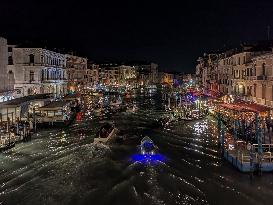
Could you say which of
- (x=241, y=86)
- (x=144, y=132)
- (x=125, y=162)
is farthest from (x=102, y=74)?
(x=125, y=162)

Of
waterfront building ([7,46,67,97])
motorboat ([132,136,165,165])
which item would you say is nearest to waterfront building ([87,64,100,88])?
waterfront building ([7,46,67,97])

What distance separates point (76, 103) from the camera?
220 feet

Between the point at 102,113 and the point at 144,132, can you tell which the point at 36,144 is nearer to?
the point at 144,132

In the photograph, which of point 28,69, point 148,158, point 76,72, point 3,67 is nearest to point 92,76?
point 76,72

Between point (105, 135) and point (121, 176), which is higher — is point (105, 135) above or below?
above

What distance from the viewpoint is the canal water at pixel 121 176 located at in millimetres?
21359

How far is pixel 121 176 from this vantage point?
25188mm

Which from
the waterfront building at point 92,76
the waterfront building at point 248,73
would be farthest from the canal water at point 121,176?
the waterfront building at point 92,76

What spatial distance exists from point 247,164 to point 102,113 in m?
40.6

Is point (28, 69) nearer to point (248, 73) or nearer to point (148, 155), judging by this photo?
point (248, 73)

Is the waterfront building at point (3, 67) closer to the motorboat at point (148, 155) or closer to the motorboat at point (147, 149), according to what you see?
the motorboat at point (147, 149)

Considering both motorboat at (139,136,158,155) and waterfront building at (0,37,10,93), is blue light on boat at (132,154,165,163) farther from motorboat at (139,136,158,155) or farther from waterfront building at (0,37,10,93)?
waterfront building at (0,37,10,93)

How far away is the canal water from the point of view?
841 inches

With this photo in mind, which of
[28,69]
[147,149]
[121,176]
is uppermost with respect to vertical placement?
[28,69]
